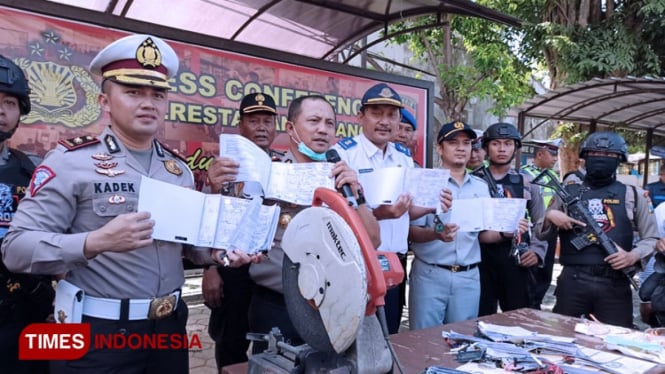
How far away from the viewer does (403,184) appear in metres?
2.33

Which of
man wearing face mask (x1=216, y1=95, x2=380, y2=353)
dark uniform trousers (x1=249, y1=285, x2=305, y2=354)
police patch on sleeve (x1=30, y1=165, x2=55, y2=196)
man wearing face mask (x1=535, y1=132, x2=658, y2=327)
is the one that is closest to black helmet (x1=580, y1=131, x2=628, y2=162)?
man wearing face mask (x1=535, y1=132, x2=658, y2=327)

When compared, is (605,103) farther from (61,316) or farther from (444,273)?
(61,316)

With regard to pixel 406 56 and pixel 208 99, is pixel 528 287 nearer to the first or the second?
pixel 208 99

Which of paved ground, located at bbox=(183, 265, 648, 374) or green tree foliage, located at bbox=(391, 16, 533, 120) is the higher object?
green tree foliage, located at bbox=(391, 16, 533, 120)

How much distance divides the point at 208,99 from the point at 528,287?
2916 millimetres

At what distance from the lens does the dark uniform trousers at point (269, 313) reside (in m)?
2.25

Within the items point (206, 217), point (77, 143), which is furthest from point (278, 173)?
point (77, 143)

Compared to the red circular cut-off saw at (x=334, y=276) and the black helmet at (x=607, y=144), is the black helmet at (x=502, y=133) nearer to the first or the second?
the black helmet at (x=607, y=144)

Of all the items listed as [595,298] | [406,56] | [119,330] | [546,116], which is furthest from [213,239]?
[406,56]

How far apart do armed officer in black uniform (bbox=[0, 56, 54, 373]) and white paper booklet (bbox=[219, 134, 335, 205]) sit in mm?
942

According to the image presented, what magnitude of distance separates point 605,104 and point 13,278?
8037mm

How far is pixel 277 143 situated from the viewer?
3.62 metres

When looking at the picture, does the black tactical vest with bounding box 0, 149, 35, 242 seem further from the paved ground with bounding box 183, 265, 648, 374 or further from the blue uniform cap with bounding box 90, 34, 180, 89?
the paved ground with bounding box 183, 265, 648, 374

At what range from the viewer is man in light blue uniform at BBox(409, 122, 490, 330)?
10.2 feet
